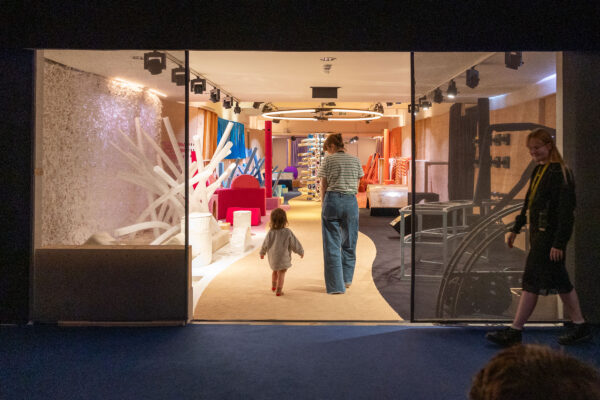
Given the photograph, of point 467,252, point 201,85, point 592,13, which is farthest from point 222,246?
point 592,13

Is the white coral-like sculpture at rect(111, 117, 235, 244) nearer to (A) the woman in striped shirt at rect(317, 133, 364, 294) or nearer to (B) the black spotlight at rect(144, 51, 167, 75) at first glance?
(B) the black spotlight at rect(144, 51, 167, 75)

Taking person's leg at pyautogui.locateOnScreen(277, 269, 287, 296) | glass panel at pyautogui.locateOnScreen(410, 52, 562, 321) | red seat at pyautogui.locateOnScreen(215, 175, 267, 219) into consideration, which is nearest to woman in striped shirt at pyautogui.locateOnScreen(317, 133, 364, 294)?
person's leg at pyautogui.locateOnScreen(277, 269, 287, 296)

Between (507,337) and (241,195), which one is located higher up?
(241,195)

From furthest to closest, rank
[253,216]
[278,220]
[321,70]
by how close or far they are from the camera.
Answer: [253,216], [321,70], [278,220]

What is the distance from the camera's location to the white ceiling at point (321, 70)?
5.61 metres

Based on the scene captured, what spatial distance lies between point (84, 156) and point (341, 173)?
12.1 feet

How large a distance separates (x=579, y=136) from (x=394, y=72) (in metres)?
3.93

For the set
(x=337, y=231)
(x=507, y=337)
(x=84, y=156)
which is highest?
(x=84, y=156)

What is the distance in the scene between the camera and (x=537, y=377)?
25.6 inches

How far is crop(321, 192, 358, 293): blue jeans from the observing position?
5016mm

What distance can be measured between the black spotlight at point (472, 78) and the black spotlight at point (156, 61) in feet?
11.6

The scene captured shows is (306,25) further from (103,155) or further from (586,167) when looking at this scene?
(103,155)

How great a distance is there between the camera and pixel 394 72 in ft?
24.6

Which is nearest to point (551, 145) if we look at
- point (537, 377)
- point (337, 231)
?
point (337, 231)
